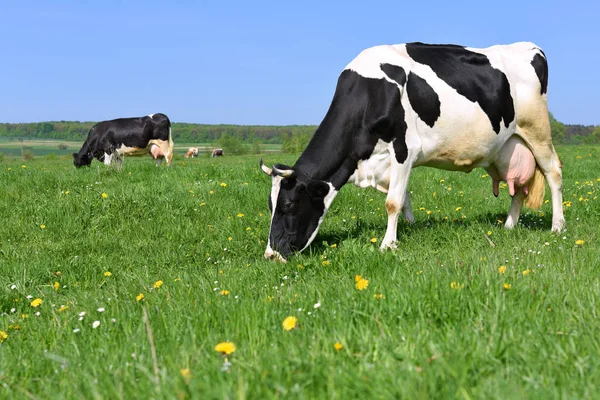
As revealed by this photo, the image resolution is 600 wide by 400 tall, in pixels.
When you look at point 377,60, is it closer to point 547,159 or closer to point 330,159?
point 330,159

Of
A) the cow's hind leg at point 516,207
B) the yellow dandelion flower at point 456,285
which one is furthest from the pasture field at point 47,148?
the yellow dandelion flower at point 456,285

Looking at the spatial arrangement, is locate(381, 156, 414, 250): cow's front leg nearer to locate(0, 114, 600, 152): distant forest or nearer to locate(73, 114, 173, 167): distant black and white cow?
locate(73, 114, 173, 167): distant black and white cow

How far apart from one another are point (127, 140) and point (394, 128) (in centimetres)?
1950

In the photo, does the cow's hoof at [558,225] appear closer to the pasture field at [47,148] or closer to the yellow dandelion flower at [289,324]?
the yellow dandelion flower at [289,324]

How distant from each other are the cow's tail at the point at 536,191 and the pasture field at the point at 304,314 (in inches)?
12.1

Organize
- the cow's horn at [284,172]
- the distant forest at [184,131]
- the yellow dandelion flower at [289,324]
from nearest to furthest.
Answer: the yellow dandelion flower at [289,324] < the cow's horn at [284,172] < the distant forest at [184,131]

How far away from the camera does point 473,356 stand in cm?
221

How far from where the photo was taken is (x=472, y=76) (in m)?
7.02

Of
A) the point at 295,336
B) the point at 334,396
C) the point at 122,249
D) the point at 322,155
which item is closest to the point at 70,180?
the point at 122,249

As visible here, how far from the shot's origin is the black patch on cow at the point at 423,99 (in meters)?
6.51

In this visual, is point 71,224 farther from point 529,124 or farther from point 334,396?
point 334,396

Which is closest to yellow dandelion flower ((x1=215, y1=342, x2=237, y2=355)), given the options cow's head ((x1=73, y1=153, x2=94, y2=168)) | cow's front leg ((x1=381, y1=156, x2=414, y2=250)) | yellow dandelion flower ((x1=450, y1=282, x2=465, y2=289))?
yellow dandelion flower ((x1=450, y1=282, x2=465, y2=289))

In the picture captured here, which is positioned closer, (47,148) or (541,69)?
(541,69)

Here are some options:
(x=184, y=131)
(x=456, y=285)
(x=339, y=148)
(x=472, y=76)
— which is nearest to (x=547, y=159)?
(x=472, y=76)
